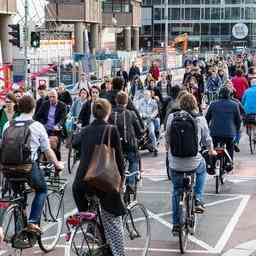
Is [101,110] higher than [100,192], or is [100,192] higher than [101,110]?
[101,110]

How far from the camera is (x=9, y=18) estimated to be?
47.8 metres

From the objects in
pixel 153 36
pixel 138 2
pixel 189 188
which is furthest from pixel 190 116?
pixel 153 36

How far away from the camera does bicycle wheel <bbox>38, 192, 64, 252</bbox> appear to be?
8.63 metres

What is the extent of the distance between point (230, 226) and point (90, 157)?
12.4ft

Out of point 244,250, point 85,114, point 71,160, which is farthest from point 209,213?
point 71,160

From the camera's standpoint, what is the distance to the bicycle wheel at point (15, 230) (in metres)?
7.62

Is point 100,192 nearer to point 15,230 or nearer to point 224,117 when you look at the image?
point 15,230

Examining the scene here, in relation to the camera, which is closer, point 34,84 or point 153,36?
point 34,84

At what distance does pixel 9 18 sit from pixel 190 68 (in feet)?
74.1

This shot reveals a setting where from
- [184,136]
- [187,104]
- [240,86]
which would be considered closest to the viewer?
[184,136]

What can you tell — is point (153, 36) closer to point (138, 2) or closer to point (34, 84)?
point (138, 2)

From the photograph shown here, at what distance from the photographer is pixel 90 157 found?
688 centimetres

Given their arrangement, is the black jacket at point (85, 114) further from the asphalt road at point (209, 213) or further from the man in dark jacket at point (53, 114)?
the asphalt road at point (209, 213)

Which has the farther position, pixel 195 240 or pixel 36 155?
pixel 195 240
